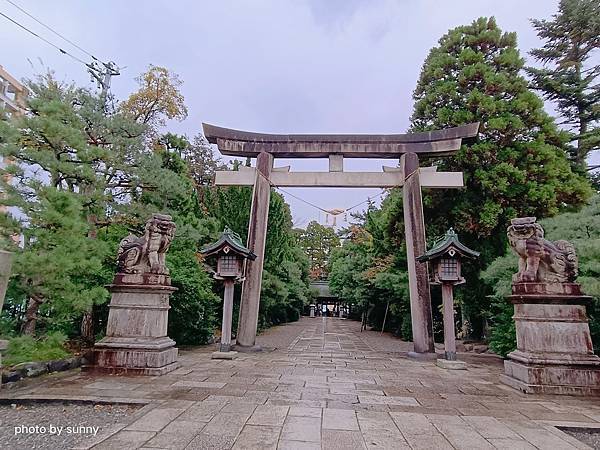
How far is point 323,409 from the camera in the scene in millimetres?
4191

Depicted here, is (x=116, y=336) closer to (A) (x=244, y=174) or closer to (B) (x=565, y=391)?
(A) (x=244, y=174)

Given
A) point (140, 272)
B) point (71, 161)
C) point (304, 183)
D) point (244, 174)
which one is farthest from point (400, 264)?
point (71, 161)

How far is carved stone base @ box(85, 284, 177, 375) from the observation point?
6.00 meters

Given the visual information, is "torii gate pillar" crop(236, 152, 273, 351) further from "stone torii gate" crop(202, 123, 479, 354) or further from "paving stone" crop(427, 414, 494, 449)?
"paving stone" crop(427, 414, 494, 449)

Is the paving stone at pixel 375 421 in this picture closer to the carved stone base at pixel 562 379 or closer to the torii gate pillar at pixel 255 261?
the carved stone base at pixel 562 379

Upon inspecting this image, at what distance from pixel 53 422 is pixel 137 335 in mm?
2607

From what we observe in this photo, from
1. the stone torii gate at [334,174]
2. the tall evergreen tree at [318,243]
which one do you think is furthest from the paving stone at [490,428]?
the tall evergreen tree at [318,243]

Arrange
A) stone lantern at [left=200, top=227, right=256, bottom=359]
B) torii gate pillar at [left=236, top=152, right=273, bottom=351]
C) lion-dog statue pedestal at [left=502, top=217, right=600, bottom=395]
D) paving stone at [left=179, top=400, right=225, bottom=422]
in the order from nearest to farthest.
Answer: paving stone at [left=179, top=400, right=225, bottom=422] < lion-dog statue pedestal at [left=502, top=217, right=600, bottom=395] < stone lantern at [left=200, top=227, right=256, bottom=359] < torii gate pillar at [left=236, top=152, right=273, bottom=351]

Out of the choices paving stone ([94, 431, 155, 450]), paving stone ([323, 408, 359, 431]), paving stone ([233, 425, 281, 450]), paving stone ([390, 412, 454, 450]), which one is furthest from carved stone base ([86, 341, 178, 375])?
paving stone ([390, 412, 454, 450])

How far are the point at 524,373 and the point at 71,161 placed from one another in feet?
26.7

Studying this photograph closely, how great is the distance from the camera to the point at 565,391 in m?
5.29

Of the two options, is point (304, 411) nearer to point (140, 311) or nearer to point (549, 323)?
point (140, 311)

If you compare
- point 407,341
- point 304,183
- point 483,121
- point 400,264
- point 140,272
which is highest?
point 483,121

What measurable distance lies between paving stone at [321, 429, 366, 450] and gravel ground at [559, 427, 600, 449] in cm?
219
